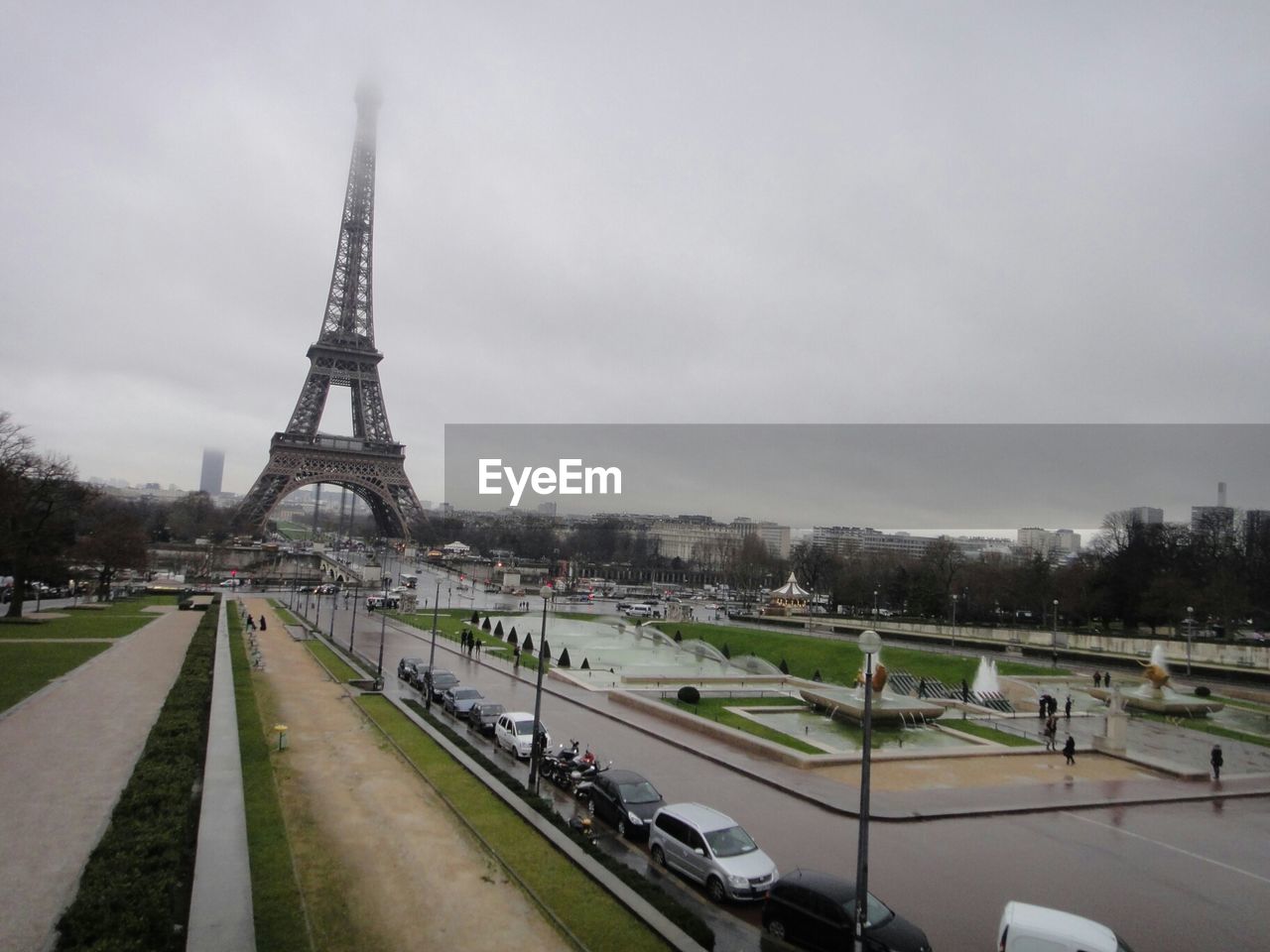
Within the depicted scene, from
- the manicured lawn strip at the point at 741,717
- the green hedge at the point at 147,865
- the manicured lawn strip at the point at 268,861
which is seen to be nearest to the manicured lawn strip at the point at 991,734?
the manicured lawn strip at the point at 741,717

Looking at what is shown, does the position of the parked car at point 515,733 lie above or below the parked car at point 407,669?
above

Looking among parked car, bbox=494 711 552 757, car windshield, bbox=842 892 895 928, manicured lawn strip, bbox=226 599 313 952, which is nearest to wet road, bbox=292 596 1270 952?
parked car, bbox=494 711 552 757

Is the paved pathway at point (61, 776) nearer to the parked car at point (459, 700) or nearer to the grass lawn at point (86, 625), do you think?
the parked car at point (459, 700)

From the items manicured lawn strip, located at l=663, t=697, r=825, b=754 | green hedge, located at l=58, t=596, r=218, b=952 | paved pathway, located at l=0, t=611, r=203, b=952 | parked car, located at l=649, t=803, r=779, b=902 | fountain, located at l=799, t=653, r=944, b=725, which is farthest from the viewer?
fountain, located at l=799, t=653, r=944, b=725

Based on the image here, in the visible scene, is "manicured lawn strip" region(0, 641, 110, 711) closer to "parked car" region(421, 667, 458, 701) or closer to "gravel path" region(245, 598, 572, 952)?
"gravel path" region(245, 598, 572, 952)

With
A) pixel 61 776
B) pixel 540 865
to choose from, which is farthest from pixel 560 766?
pixel 61 776
